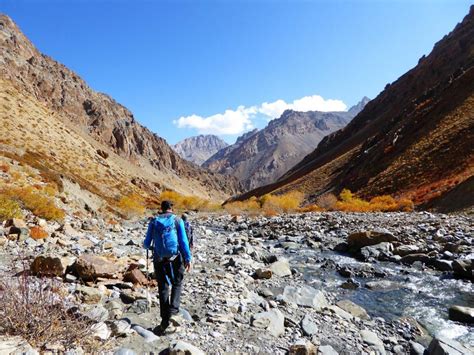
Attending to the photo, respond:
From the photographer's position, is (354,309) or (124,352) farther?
(354,309)

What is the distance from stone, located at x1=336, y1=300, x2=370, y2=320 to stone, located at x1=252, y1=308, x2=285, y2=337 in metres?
2.95

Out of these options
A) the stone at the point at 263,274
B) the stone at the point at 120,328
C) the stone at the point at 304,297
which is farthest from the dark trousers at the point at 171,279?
the stone at the point at 263,274

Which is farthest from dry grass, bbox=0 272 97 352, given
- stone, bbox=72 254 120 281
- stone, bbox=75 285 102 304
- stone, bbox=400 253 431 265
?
stone, bbox=400 253 431 265

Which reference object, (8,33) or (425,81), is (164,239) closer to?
(425,81)

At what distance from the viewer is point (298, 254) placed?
62.7ft

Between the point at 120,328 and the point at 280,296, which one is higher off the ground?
the point at 120,328

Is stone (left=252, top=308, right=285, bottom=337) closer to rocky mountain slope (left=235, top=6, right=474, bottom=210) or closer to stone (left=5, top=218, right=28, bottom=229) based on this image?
stone (left=5, top=218, right=28, bottom=229)

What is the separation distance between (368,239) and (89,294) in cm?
1597

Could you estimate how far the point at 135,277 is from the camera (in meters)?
9.55

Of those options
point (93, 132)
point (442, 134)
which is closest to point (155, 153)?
point (93, 132)

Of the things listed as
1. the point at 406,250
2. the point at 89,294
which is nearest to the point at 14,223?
the point at 89,294

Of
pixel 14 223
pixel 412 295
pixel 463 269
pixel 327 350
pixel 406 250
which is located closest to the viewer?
pixel 327 350

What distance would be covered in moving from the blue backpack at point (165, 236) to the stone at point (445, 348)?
5.78 m

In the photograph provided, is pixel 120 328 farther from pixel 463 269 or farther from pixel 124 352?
pixel 463 269
